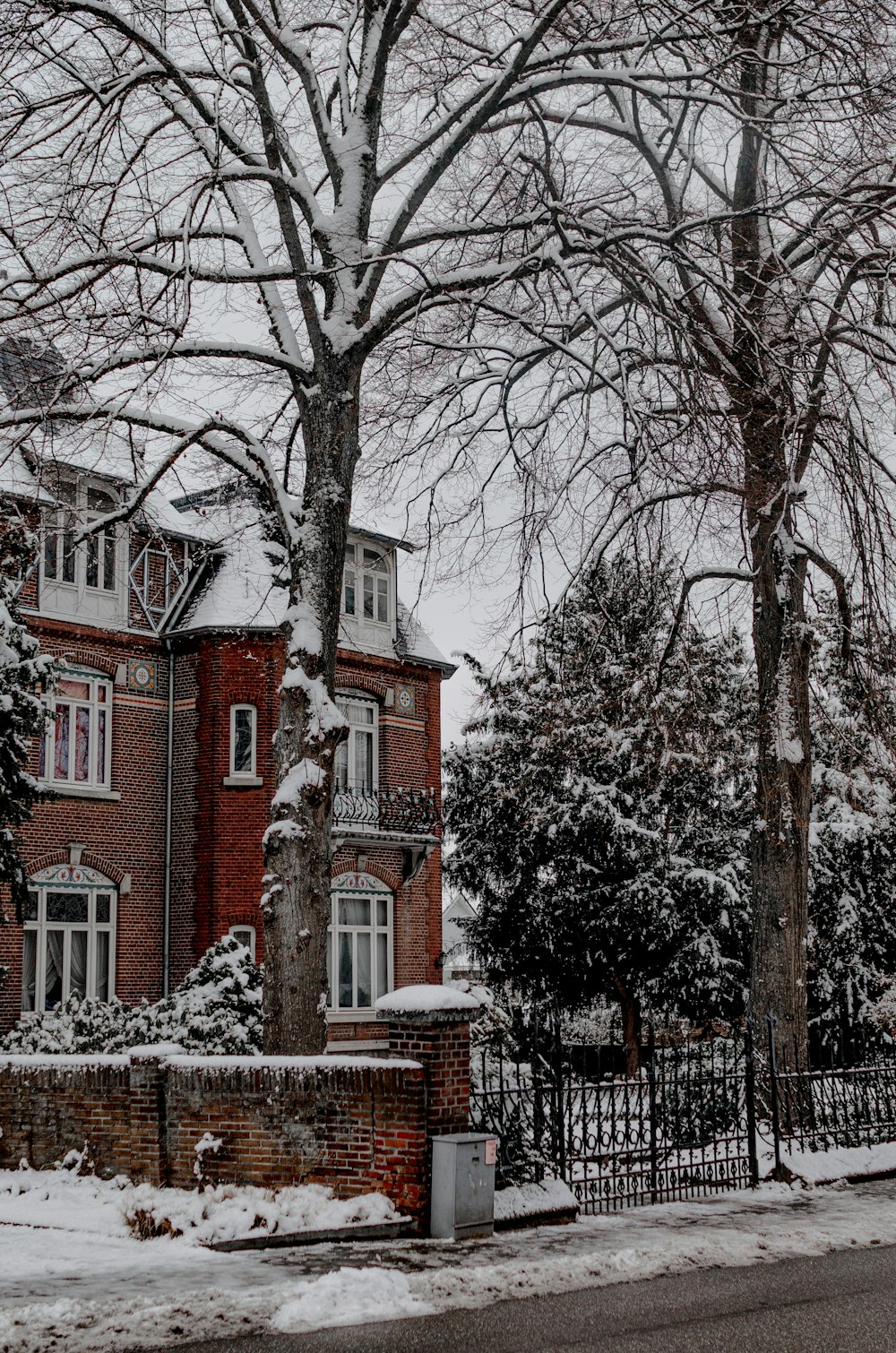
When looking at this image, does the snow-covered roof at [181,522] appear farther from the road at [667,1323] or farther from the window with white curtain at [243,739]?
the road at [667,1323]

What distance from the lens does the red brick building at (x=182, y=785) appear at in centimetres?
2391

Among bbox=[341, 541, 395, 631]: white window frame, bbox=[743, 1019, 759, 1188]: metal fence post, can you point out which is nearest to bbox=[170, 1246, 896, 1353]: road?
bbox=[743, 1019, 759, 1188]: metal fence post

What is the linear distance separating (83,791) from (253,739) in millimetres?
3371

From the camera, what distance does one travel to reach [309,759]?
12047 millimetres

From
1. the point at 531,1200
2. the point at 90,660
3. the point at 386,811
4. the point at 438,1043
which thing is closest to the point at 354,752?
the point at 386,811

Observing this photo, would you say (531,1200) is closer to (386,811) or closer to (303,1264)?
(303,1264)

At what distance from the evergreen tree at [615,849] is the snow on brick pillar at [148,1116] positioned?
48.8ft

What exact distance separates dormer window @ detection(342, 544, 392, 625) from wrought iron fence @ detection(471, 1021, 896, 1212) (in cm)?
1447

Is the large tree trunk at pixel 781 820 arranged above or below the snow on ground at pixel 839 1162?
above

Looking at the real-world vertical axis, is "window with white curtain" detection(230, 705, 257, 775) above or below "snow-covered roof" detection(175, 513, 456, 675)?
below

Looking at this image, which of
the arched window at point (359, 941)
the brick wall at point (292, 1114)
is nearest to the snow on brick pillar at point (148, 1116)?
the brick wall at point (292, 1114)

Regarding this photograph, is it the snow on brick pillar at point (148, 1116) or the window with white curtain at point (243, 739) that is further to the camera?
the window with white curtain at point (243, 739)

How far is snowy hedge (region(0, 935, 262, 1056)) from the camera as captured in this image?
15.2 m

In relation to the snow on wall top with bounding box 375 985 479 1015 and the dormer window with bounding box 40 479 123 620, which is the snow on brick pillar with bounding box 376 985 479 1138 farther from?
the dormer window with bounding box 40 479 123 620
